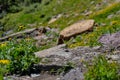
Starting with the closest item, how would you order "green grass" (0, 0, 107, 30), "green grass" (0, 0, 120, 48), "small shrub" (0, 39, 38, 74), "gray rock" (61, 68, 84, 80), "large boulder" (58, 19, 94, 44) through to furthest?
"gray rock" (61, 68, 84, 80) < "small shrub" (0, 39, 38, 74) < "large boulder" (58, 19, 94, 44) < "green grass" (0, 0, 120, 48) < "green grass" (0, 0, 107, 30)

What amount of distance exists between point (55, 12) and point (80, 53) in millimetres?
33964

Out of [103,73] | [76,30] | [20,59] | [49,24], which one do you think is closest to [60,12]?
[49,24]

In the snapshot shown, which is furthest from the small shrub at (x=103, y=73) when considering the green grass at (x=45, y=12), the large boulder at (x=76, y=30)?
the green grass at (x=45, y=12)

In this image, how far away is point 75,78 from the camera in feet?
36.6

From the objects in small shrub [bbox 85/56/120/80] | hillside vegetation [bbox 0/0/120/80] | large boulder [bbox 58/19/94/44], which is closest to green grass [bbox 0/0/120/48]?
hillside vegetation [bbox 0/0/120/80]

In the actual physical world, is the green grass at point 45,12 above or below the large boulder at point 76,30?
below

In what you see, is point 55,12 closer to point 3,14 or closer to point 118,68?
point 3,14

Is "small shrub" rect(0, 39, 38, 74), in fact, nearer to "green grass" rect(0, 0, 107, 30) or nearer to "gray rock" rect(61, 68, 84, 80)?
"gray rock" rect(61, 68, 84, 80)

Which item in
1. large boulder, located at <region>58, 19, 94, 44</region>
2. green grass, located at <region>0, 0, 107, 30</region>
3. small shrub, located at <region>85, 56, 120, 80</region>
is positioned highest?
small shrub, located at <region>85, 56, 120, 80</region>

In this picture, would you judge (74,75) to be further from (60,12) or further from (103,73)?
(60,12)

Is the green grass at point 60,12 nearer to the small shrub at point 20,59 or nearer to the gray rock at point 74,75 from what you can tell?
the small shrub at point 20,59

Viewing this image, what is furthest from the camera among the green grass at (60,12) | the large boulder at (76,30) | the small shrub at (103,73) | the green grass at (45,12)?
the green grass at (45,12)

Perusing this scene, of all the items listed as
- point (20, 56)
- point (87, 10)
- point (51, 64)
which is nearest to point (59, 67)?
point (51, 64)

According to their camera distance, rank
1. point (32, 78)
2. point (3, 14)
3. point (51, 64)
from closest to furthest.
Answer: point (32, 78)
point (51, 64)
point (3, 14)
